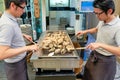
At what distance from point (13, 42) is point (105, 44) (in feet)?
2.90

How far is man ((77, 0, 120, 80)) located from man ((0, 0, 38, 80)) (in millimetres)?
675

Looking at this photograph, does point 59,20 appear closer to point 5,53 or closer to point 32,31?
point 32,31

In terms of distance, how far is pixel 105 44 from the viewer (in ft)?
5.20

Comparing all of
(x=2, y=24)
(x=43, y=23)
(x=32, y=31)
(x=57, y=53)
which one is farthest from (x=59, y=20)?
(x=2, y=24)

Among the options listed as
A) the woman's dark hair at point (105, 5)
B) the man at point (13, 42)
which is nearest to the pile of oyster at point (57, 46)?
the man at point (13, 42)

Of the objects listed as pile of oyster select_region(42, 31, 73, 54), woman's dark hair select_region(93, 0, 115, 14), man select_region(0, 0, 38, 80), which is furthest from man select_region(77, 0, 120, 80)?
man select_region(0, 0, 38, 80)

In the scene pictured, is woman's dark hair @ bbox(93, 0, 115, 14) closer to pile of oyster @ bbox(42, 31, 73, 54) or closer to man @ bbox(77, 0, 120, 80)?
man @ bbox(77, 0, 120, 80)

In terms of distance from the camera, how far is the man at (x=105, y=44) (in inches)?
60.0

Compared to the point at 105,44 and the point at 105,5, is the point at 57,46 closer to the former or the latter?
the point at 105,44

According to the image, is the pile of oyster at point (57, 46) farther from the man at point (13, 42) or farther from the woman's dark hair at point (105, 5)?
the woman's dark hair at point (105, 5)

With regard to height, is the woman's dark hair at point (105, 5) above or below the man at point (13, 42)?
above

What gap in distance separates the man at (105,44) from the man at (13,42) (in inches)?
26.6

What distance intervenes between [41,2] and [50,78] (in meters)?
2.24

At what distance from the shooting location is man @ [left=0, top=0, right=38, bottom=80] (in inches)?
54.6
